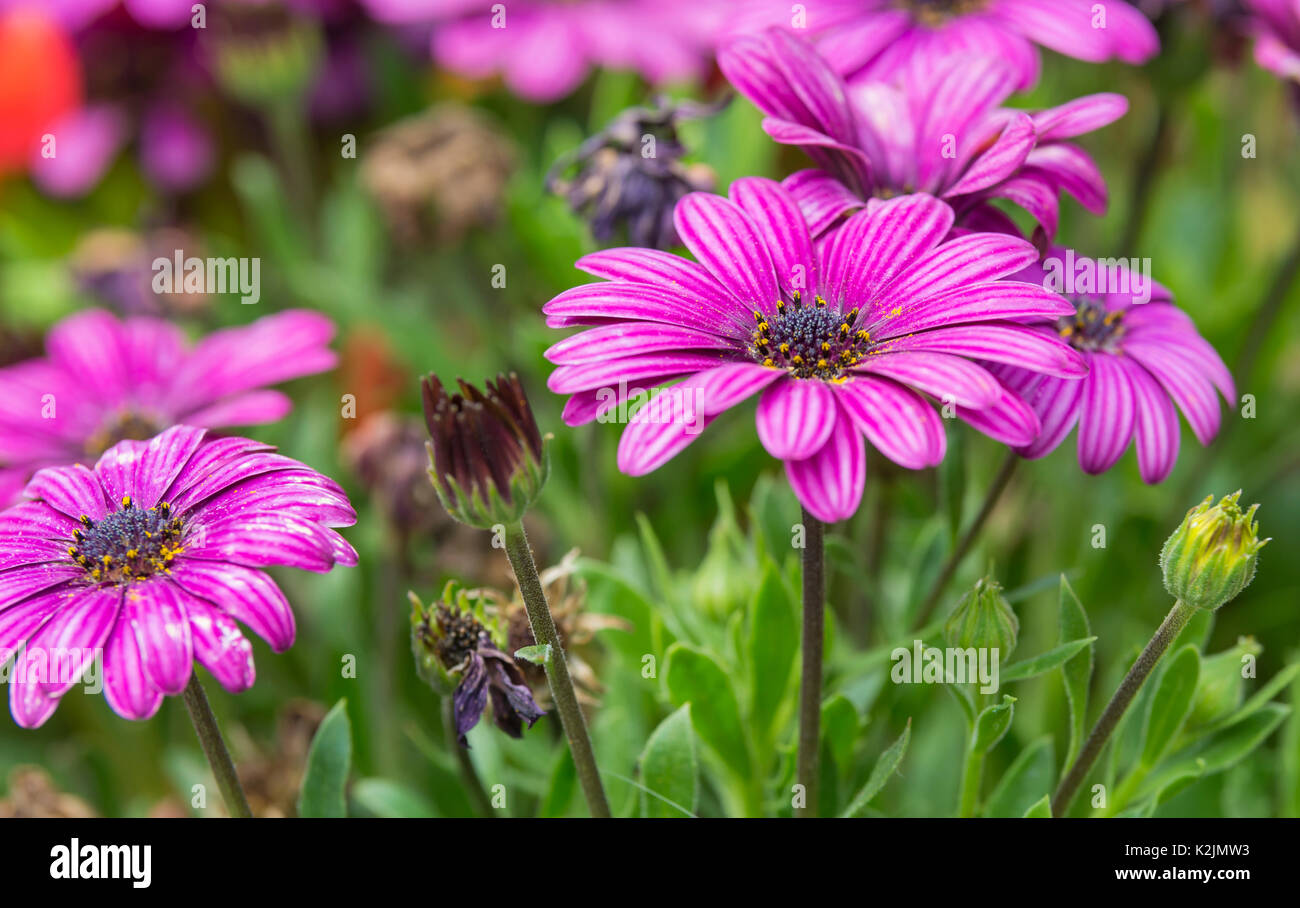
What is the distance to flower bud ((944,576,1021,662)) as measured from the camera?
0.50 metres

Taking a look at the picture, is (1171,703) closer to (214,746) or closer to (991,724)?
(991,724)

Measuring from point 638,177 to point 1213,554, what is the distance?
0.35 metres

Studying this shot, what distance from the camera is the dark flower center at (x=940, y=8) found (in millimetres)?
732

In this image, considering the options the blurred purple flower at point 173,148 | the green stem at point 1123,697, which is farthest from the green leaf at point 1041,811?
the blurred purple flower at point 173,148

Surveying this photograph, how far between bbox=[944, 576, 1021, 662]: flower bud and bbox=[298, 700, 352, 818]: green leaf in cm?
28

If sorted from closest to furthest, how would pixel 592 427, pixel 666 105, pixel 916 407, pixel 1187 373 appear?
pixel 916 407, pixel 1187 373, pixel 666 105, pixel 592 427

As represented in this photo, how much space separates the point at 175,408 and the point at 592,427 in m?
0.26

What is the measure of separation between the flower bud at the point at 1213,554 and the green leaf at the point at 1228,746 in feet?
0.38

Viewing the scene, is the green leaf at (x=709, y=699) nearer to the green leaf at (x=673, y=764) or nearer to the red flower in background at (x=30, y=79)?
the green leaf at (x=673, y=764)

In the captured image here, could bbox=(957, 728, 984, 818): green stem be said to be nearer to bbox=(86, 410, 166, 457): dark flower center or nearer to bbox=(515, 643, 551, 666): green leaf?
bbox=(515, 643, 551, 666): green leaf

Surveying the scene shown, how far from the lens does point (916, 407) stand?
17.2 inches

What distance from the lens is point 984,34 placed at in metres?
0.69
